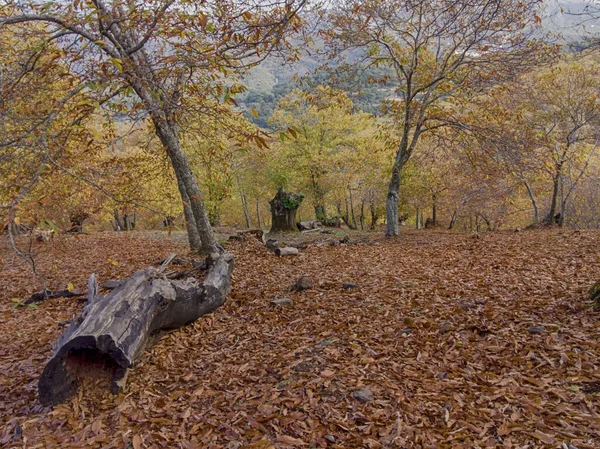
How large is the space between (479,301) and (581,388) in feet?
6.70

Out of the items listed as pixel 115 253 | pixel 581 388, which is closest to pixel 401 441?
pixel 581 388

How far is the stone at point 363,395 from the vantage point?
127 inches

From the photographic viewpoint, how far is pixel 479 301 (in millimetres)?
5035

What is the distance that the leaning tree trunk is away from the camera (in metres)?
15.9

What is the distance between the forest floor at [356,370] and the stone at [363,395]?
3 centimetres

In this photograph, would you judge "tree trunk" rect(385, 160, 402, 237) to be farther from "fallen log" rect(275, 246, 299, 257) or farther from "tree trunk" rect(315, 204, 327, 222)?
"tree trunk" rect(315, 204, 327, 222)

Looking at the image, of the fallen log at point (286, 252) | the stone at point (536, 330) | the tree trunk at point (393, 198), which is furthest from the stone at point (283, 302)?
the tree trunk at point (393, 198)

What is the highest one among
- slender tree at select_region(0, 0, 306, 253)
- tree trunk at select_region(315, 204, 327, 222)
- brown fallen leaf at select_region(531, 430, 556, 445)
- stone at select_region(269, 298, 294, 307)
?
slender tree at select_region(0, 0, 306, 253)

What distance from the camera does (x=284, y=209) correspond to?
1596 centimetres

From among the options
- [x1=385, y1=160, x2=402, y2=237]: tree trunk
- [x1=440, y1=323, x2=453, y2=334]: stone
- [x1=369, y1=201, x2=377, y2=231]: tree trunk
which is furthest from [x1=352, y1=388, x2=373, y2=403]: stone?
[x1=369, y1=201, x2=377, y2=231]: tree trunk

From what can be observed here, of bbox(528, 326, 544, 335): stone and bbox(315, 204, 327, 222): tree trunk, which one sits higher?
bbox(315, 204, 327, 222): tree trunk

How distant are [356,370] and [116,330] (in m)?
2.37

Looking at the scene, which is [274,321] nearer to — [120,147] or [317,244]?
[317,244]

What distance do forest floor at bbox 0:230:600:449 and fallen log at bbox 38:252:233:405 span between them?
0.59 ft
